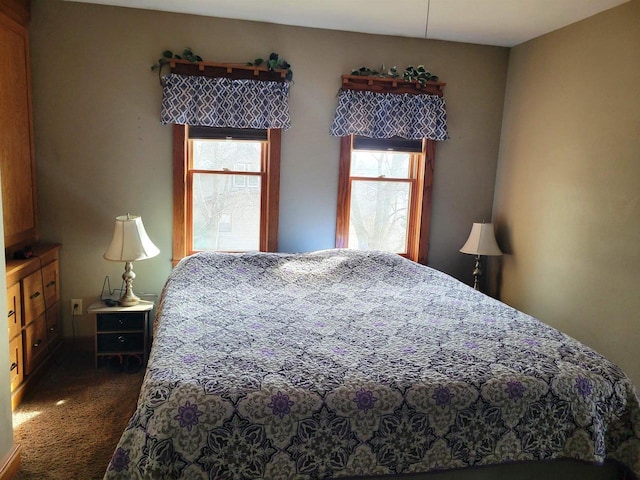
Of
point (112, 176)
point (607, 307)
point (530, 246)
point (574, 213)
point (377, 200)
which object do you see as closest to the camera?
point (607, 307)

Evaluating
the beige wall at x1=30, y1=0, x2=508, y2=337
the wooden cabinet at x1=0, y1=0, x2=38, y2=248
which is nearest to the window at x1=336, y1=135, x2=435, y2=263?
the beige wall at x1=30, y1=0, x2=508, y2=337

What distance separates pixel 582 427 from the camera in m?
1.79

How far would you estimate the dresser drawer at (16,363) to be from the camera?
2.65 metres

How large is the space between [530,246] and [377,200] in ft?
3.98

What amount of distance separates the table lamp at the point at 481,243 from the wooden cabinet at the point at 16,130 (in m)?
3.11

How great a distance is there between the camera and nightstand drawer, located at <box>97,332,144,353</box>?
318 cm

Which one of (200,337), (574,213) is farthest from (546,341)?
(200,337)

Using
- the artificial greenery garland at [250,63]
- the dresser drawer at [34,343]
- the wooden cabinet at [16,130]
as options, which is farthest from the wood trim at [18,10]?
the dresser drawer at [34,343]

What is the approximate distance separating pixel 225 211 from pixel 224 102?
804mm

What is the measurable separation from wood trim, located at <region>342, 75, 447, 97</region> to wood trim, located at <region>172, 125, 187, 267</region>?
126 centimetres

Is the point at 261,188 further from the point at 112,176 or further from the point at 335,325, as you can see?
the point at 335,325

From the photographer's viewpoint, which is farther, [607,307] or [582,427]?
[607,307]

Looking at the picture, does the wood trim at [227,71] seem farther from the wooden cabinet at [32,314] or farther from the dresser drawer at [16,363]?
the dresser drawer at [16,363]

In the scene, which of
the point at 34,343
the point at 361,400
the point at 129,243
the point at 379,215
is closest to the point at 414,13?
the point at 379,215
